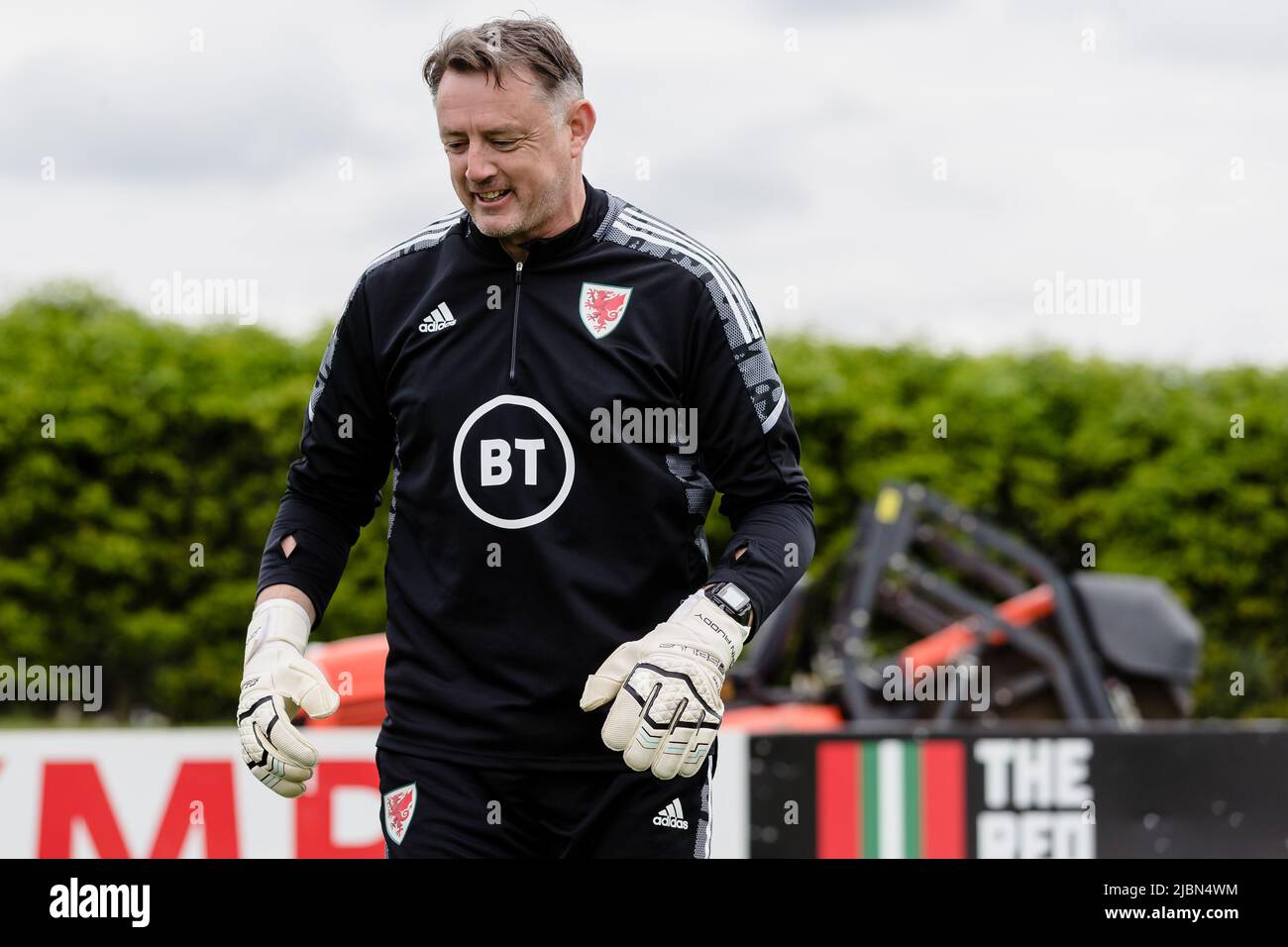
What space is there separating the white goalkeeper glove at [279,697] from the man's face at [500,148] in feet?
2.67

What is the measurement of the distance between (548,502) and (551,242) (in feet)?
1.54

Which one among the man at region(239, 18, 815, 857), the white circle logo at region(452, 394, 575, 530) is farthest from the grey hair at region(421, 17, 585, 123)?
the white circle logo at region(452, 394, 575, 530)

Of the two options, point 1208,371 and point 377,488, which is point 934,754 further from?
point 1208,371

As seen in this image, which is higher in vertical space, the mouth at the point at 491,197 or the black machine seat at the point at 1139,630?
the mouth at the point at 491,197

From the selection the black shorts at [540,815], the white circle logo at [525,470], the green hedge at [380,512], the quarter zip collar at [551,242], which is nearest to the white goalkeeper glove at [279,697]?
the black shorts at [540,815]

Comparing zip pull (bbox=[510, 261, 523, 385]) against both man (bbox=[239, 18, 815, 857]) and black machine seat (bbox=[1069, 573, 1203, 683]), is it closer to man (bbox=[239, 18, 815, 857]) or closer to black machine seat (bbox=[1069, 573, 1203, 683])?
man (bbox=[239, 18, 815, 857])

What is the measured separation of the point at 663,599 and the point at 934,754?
3.14 metres

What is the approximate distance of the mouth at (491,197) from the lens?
2477 mm

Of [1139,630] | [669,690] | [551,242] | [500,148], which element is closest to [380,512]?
[1139,630]

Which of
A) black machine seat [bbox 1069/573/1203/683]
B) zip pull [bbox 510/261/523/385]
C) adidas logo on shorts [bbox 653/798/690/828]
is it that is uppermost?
zip pull [bbox 510/261/523/385]

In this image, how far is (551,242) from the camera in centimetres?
258

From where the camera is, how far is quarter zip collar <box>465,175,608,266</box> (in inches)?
102

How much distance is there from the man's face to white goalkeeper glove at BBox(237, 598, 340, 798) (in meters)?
0.81

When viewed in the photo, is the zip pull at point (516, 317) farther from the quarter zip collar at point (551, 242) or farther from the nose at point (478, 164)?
the nose at point (478, 164)
